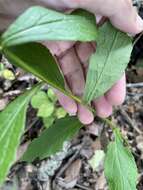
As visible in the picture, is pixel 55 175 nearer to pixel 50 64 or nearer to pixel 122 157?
pixel 122 157

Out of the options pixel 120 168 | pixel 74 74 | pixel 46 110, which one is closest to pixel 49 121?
pixel 46 110

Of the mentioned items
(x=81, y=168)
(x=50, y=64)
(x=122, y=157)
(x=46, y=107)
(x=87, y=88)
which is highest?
(x=50, y=64)

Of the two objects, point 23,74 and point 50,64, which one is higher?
point 50,64

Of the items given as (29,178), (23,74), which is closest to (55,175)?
(29,178)

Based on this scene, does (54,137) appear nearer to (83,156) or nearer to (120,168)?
(120,168)

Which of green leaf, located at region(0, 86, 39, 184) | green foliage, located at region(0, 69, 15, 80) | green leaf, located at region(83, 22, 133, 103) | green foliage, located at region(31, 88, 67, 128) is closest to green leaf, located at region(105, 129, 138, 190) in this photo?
green leaf, located at region(83, 22, 133, 103)

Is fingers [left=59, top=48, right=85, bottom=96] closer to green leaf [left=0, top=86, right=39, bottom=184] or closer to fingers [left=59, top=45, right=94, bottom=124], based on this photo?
fingers [left=59, top=45, right=94, bottom=124]

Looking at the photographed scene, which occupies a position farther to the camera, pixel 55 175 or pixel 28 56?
pixel 55 175
